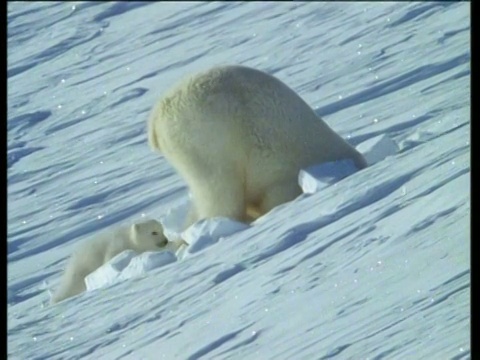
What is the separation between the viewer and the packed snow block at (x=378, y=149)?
786cm

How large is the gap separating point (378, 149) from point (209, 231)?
4.59ft

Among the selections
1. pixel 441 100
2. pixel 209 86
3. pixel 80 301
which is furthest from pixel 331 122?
pixel 80 301

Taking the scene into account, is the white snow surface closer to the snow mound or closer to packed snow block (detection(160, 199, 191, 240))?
the snow mound

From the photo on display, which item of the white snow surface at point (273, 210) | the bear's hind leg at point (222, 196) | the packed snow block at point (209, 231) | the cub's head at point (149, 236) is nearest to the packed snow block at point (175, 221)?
the cub's head at point (149, 236)

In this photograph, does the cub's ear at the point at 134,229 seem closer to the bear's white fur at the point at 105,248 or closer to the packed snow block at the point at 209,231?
the bear's white fur at the point at 105,248

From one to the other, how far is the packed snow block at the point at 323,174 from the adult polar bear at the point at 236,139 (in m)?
0.07

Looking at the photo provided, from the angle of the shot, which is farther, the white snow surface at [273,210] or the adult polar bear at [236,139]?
the adult polar bear at [236,139]

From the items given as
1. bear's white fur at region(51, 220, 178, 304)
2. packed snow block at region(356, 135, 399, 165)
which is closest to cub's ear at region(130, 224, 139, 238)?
bear's white fur at region(51, 220, 178, 304)

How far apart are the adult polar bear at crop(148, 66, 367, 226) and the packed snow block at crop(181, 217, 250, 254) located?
0.17 m

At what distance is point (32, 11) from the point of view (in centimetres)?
1828

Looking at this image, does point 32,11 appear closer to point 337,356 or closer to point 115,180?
point 115,180

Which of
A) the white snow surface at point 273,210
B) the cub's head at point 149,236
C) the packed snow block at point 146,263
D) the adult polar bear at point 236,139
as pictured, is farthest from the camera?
the cub's head at point 149,236

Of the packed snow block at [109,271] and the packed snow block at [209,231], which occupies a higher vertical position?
the packed snow block at [209,231]
